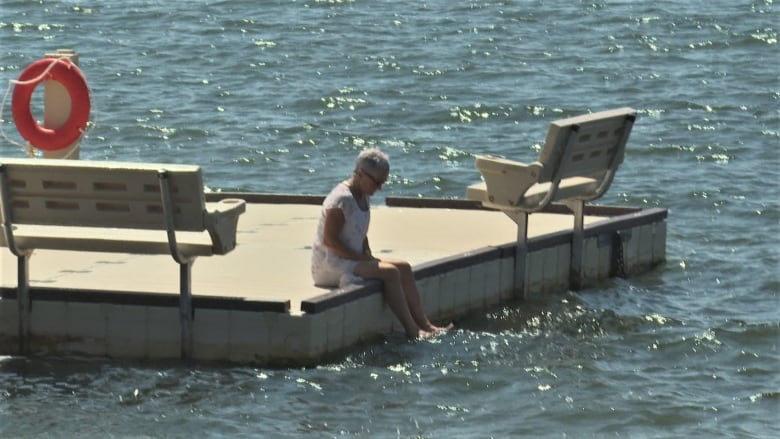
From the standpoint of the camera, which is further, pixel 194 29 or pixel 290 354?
pixel 194 29

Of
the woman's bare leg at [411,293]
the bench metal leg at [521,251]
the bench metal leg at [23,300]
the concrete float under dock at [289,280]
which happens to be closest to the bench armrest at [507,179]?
the bench metal leg at [521,251]

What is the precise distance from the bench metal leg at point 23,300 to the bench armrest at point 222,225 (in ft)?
3.51

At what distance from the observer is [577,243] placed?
13164 mm

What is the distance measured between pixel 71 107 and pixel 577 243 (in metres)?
3.56

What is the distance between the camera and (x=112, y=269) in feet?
38.9

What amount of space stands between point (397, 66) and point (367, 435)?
1396cm

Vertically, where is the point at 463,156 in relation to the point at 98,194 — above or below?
below

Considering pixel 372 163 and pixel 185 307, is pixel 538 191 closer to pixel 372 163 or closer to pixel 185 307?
pixel 372 163

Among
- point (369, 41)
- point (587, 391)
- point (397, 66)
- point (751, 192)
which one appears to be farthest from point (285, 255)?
point (369, 41)

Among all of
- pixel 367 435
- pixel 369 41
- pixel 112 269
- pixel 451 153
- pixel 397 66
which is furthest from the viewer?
pixel 369 41

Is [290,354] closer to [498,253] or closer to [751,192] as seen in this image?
[498,253]

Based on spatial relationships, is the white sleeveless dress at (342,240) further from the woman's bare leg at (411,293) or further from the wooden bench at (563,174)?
the wooden bench at (563,174)

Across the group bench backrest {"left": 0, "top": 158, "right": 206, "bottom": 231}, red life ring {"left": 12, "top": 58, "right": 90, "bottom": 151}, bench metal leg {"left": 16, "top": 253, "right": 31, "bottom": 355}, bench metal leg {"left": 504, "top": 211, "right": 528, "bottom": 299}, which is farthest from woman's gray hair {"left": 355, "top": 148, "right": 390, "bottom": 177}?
red life ring {"left": 12, "top": 58, "right": 90, "bottom": 151}

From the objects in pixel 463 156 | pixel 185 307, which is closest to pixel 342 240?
pixel 185 307
